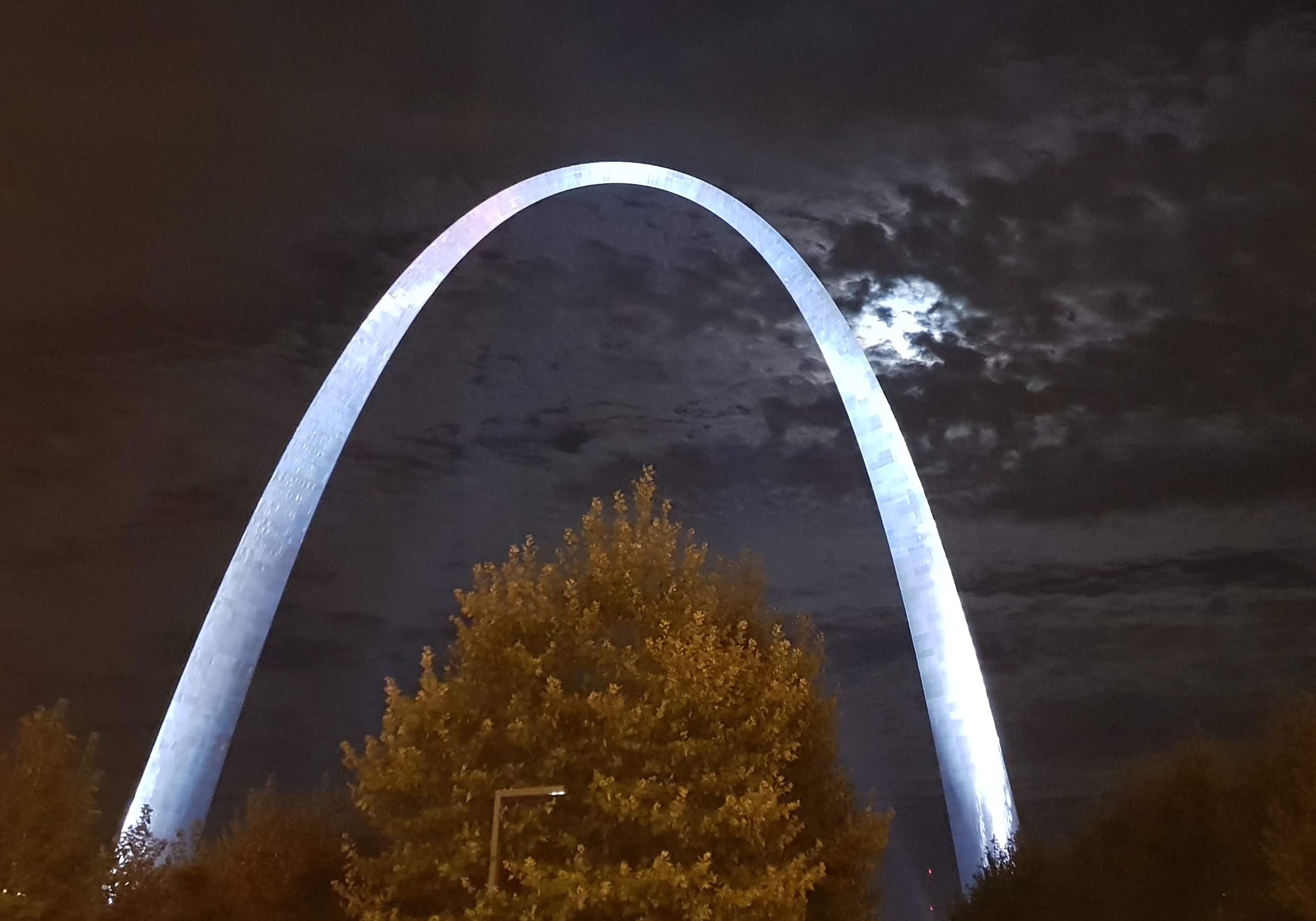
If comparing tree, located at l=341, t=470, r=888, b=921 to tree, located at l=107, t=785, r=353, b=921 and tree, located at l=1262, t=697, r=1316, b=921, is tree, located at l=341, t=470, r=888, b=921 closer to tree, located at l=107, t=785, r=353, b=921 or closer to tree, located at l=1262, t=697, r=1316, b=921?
tree, located at l=107, t=785, r=353, b=921

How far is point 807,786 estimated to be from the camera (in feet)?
68.9

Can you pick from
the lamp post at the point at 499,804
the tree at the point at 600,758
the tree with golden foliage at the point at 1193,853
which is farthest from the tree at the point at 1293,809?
the lamp post at the point at 499,804

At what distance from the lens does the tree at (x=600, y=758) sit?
1706 cm

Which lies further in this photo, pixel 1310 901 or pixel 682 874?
pixel 1310 901

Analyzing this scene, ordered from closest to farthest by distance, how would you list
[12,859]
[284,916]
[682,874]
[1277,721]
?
[682,874] < [12,859] < [284,916] < [1277,721]

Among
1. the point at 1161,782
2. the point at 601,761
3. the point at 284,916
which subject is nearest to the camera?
the point at 601,761

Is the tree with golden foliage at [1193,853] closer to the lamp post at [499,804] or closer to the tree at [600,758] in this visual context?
the tree at [600,758]

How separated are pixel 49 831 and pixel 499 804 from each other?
35.1 feet

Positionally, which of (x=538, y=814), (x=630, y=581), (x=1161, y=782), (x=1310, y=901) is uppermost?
(x=630, y=581)

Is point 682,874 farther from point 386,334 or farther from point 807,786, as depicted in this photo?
point 386,334

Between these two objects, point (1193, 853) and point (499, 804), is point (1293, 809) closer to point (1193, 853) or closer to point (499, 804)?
point (1193, 853)

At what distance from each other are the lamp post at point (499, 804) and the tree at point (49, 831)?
31.0 feet

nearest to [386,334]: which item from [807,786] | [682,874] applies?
[807,786]

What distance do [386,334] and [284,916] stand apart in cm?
1848
